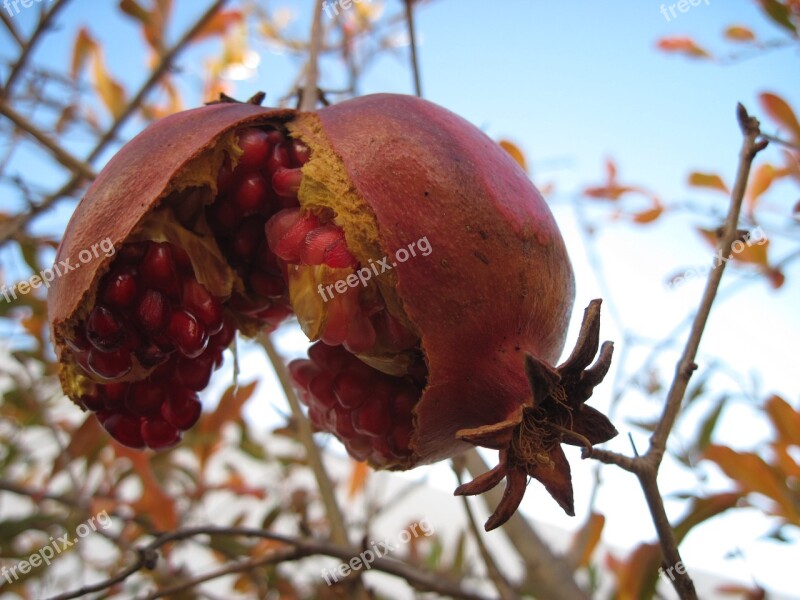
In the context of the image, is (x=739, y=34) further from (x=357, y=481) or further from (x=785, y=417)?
(x=357, y=481)

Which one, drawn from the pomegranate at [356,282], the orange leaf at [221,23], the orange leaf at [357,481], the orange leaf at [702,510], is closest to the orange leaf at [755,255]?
the orange leaf at [702,510]

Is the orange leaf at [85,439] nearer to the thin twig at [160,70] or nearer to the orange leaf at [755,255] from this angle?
the thin twig at [160,70]

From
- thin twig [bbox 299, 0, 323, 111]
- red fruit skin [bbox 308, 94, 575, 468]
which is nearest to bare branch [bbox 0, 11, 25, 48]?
thin twig [bbox 299, 0, 323, 111]

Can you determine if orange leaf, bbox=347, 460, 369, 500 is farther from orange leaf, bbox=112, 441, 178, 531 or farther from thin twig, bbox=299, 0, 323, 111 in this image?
thin twig, bbox=299, 0, 323, 111

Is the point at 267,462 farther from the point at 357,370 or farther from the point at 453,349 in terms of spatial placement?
the point at 453,349

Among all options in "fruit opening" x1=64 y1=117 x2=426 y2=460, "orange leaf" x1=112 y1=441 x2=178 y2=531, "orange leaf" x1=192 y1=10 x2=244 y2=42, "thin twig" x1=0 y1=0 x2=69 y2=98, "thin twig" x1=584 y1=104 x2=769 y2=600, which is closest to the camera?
"thin twig" x1=584 y1=104 x2=769 y2=600

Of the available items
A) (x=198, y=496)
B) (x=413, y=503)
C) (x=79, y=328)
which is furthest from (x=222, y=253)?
(x=413, y=503)
